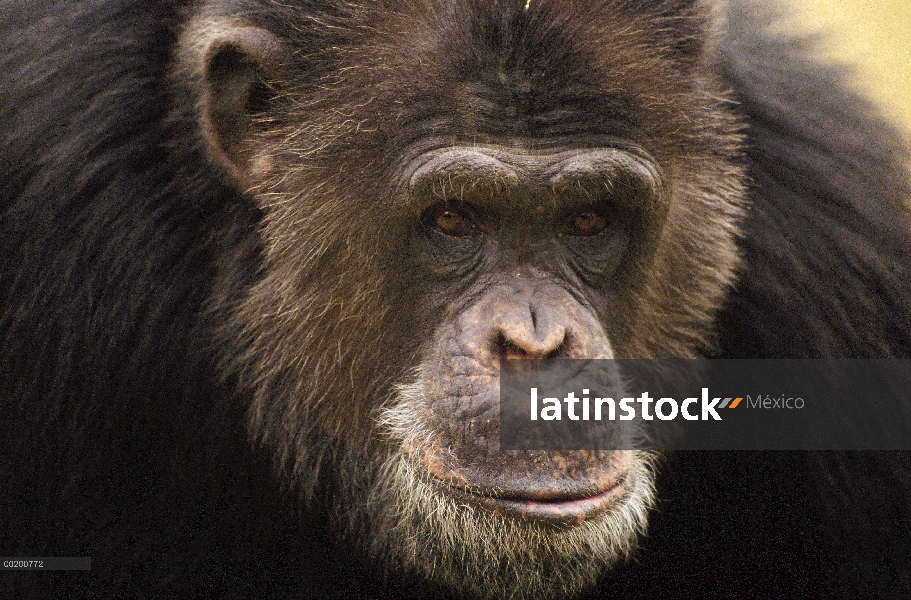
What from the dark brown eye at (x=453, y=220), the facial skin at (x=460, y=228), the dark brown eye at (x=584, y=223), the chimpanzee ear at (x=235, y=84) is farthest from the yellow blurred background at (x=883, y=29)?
the chimpanzee ear at (x=235, y=84)

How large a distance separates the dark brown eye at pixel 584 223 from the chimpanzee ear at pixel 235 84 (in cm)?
109

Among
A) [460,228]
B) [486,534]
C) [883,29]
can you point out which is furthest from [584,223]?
[883,29]

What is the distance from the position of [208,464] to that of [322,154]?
1.25 metres

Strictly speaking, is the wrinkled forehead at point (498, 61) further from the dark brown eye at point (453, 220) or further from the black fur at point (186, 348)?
the black fur at point (186, 348)

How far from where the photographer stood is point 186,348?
4.08m

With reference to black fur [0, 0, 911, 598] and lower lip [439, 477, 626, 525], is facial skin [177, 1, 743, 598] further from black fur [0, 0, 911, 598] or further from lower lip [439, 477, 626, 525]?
black fur [0, 0, 911, 598]

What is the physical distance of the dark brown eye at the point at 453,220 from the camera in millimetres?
3574

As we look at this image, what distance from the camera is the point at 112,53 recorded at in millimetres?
4102

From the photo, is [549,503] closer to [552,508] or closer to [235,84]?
[552,508]

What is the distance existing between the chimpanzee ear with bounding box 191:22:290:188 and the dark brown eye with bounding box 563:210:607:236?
109 centimetres

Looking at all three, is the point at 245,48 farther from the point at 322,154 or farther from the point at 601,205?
the point at 601,205

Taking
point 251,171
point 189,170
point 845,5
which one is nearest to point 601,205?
point 251,171

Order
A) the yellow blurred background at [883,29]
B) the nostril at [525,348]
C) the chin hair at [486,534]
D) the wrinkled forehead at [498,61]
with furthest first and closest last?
the yellow blurred background at [883,29] → the wrinkled forehead at [498,61] → the chin hair at [486,534] → the nostril at [525,348]

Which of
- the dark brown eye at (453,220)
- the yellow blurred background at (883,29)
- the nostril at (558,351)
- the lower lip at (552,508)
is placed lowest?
the yellow blurred background at (883,29)
